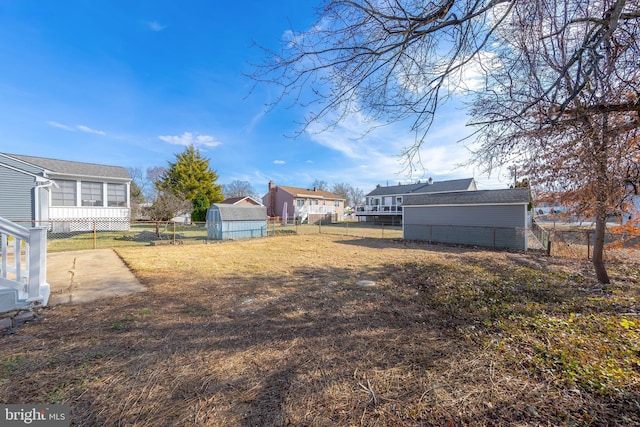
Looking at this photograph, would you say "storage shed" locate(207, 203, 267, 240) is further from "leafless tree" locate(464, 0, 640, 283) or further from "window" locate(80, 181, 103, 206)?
"leafless tree" locate(464, 0, 640, 283)

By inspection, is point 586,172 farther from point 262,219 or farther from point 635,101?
point 262,219

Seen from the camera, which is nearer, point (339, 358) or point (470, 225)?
point (339, 358)

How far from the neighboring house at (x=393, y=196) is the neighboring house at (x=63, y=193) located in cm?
2543

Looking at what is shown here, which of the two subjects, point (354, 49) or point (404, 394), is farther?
point (354, 49)

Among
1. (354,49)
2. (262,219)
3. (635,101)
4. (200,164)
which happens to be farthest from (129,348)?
(200,164)

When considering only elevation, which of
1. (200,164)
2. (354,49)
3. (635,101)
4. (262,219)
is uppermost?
(200,164)

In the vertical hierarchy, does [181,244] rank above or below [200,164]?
below

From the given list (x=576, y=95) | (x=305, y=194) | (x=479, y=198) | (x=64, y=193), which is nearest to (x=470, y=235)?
(x=479, y=198)

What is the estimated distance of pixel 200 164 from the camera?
2447 cm

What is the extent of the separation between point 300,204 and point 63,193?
22968mm

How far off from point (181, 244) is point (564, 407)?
13.8 m

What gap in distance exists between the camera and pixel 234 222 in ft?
48.3

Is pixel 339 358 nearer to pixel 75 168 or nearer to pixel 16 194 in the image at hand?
pixel 16 194

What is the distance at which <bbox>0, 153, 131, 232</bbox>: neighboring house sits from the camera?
11859 millimetres
